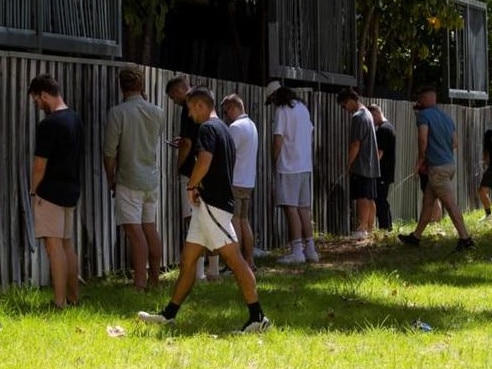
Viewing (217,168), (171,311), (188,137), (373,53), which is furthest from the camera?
(373,53)

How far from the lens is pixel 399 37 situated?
61.6ft

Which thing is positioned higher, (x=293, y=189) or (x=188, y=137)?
(x=188, y=137)

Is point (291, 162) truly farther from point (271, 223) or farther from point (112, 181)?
point (112, 181)

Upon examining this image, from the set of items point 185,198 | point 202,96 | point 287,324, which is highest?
point 202,96

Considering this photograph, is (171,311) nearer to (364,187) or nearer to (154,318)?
(154,318)

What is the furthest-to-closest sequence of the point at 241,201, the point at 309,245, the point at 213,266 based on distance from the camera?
the point at 309,245, the point at 241,201, the point at 213,266

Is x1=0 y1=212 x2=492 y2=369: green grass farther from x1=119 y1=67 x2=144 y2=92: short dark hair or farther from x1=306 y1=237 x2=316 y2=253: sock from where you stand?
x1=119 y1=67 x2=144 y2=92: short dark hair

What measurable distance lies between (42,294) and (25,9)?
2.63 metres

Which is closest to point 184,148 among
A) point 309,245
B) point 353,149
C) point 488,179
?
point 309,245

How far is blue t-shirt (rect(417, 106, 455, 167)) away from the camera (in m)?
12.1

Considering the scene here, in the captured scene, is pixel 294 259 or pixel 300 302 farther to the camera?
pixel 294 259

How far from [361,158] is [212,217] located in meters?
6.30

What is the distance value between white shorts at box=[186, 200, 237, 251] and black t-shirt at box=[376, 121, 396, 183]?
23.5 ft

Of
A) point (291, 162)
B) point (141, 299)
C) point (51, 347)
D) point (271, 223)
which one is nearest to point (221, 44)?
point (271, 223)
